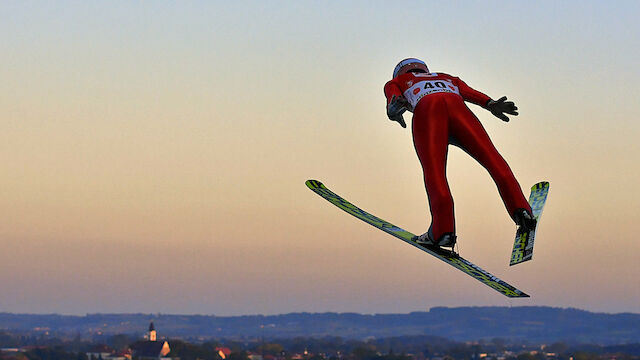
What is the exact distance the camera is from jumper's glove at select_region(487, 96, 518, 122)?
15.1 meters

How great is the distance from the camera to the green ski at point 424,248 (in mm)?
14358

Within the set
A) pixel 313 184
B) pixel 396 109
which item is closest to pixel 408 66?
pixel 396 109

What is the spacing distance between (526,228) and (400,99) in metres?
2.45

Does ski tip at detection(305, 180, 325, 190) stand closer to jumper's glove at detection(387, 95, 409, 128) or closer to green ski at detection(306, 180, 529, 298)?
green ski at detection(306, 180, 529, 298)

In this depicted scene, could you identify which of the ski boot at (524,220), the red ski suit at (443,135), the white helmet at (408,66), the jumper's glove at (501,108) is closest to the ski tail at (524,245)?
the ski boot at (524,220)

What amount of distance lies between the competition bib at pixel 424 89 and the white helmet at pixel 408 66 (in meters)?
0.44

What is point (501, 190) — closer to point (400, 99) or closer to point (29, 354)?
point (400, 99)

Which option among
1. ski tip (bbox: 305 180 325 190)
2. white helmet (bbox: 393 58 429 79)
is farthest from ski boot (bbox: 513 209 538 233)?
ski tip (bbox: 305 180 325 190)

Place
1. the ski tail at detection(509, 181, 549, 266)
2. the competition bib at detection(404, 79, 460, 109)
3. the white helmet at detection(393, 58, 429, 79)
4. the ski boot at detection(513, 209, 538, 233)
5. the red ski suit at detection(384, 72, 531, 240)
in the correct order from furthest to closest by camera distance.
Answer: the white helmet at detection(393, 58, 429, 79)
the competition bib at detection(404, 79, 460, 109)
the ski boot at detection(513, 209, 538, 233)
the red ski suit at detection(384, 72, 531, 240)
the ski tail at detection(509, 181, 549, 266)

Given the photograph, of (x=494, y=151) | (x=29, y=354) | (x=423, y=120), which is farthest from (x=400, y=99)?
(x=29, y=354)

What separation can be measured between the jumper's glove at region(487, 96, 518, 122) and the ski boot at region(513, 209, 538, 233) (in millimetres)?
1545

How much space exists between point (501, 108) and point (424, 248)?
223 centimetres

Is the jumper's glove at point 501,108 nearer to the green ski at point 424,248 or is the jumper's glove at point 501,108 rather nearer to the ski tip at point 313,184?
the green ski at point 424,248

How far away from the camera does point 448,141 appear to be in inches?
583
